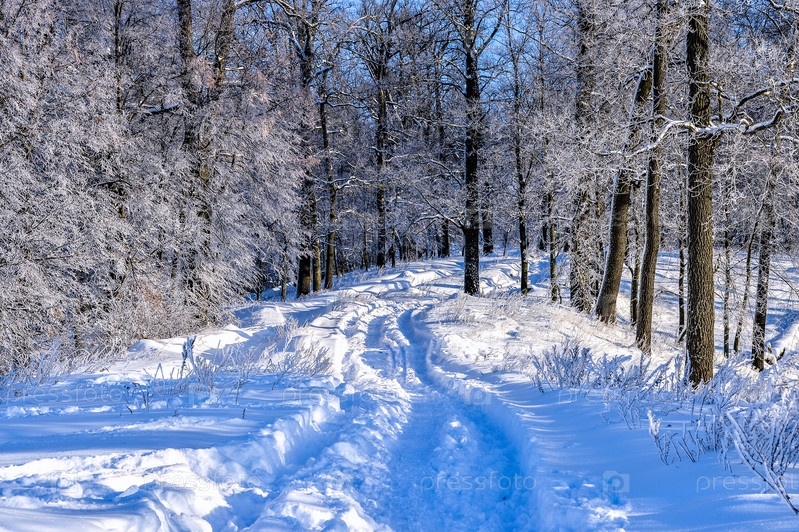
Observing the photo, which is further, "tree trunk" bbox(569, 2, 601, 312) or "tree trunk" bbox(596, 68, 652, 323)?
"tree trunk" bbox(569, 2, 601, 312)

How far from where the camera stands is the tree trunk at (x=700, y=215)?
7031mm

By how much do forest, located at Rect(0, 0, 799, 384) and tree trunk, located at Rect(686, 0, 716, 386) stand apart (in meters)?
0.03

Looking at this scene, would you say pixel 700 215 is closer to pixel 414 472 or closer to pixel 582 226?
pixel 414 472

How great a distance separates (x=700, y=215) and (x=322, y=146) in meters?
16.0

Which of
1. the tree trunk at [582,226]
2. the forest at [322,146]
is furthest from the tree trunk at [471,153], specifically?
the tree trunk at [582,226]

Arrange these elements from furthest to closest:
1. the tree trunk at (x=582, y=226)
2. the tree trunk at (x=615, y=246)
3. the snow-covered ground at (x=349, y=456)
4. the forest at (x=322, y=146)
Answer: the tree trunk at (x=582, y=226)
the tree trunk at (x=615, y=246)
the forest at (x=322, y=146)
the snow-covered ground at (x=349, y=456)

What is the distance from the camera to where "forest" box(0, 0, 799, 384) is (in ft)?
25.5

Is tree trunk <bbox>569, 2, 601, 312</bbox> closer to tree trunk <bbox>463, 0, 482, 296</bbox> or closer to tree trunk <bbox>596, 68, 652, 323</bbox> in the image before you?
tree trunk <bbox>596, 68, 652, 323</bbox>

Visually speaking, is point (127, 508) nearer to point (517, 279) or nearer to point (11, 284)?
point (11, 284)

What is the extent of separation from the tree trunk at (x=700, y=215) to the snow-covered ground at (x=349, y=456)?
2.95m

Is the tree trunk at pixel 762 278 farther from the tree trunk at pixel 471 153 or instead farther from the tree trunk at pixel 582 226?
the tree trunk at pixel 471 153

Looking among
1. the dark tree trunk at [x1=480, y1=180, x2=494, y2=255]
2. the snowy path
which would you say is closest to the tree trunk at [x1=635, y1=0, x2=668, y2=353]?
the dark tree trunk at [x1=480, y1=180, x2=494, y2=255]

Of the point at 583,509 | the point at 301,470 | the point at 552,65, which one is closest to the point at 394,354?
the point at 301,470

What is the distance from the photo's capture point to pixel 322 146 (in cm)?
2011
